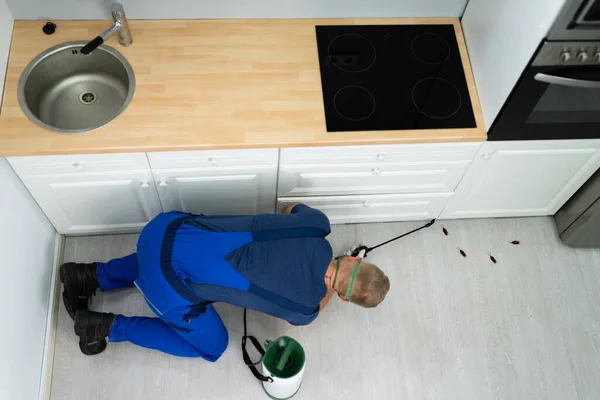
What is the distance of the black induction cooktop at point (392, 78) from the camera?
2.14m

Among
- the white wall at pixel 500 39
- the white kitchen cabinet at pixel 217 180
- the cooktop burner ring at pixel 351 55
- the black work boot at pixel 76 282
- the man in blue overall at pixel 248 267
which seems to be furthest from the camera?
the black work boot at pixel 76 282

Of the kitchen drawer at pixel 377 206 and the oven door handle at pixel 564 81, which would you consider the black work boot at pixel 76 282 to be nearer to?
the kitchen drawer at pixel 377 206

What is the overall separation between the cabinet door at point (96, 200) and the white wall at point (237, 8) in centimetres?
60

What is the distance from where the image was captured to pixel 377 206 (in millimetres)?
2576

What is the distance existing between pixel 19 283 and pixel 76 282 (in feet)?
0.80

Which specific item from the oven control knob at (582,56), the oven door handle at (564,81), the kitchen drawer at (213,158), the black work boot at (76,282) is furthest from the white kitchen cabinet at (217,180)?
the oven control knob at (582,56)

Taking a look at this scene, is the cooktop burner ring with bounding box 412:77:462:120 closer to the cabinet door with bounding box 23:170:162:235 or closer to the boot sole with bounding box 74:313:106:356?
the cabinet door with bounding box 23:170:162:235

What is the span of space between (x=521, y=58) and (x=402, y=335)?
123 centimetres

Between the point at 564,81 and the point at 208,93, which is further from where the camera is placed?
the point at 208,93

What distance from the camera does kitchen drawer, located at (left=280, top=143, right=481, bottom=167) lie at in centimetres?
214

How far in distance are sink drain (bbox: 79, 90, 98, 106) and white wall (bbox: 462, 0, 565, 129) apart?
1.45 m

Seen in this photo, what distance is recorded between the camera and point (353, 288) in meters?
1.94

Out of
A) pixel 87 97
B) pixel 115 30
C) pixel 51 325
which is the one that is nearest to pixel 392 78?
pixel 115 30

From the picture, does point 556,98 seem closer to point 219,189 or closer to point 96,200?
point 219,189
